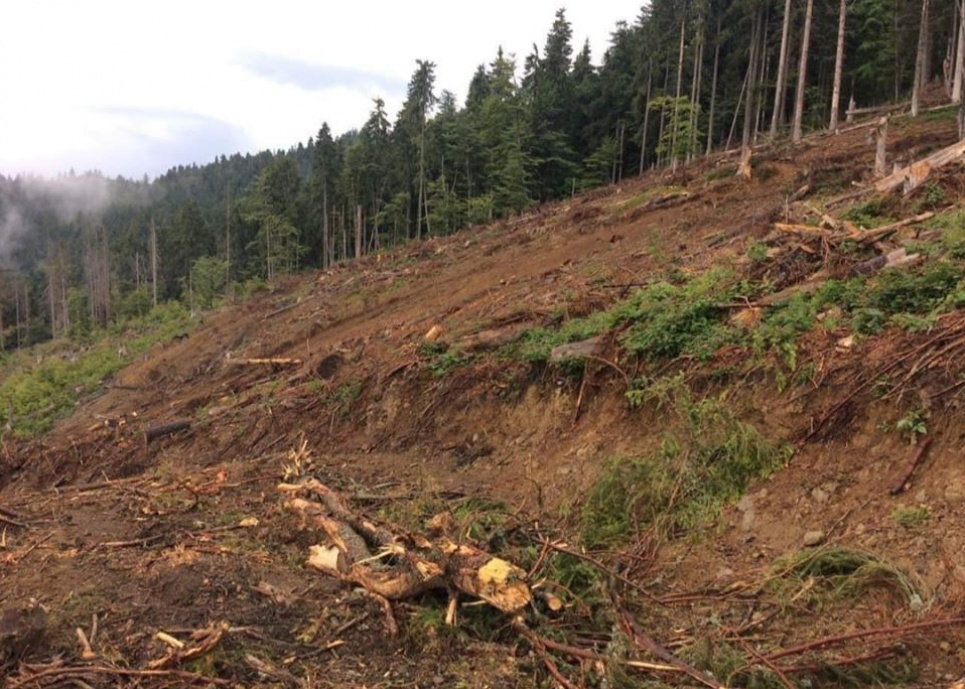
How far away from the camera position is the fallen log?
4922mm

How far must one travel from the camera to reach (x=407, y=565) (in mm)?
5297

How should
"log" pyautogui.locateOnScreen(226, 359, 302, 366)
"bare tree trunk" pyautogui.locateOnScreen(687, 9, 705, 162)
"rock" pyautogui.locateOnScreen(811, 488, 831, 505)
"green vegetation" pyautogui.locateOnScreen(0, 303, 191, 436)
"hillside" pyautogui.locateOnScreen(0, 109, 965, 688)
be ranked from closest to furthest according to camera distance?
1. "hillside" pyautogui.locateOnScreen(0, 109, 965, 688)
2. "rock" pyautogui.locateOnScreen(811, 488, 831, 505)
3. "log" pyautogui.locateOnScreen(226, 359, 302, 366)
4. "green vegetation" pyautogui.locateOnScreen(0, 303, 191, 436)
5. "bare tree trunk" pyautogui.locateOnScreen(687, 9, 705, 162)

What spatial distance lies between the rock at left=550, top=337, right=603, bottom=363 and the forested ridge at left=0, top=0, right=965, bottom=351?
1350cm

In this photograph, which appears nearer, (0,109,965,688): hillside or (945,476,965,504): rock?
(0,109,965,688): hillside

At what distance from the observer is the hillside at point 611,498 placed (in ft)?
14.5

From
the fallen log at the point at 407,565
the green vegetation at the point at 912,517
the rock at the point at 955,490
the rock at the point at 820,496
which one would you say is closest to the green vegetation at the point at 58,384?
the fallen log at the point at 407,565

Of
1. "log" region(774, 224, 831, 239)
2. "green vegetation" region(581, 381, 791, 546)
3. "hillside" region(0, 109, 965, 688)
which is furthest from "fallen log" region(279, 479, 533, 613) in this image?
"log" region(774, 224, 831, 239)

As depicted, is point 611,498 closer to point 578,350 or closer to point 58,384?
point 578,350

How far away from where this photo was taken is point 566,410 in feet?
28.2

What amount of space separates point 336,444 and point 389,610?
5.79 m

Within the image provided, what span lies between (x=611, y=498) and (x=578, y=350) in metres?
2.43

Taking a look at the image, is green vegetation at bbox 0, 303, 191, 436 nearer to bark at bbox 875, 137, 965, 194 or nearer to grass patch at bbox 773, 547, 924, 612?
grass patch at bbox 773, 547, 924, 612

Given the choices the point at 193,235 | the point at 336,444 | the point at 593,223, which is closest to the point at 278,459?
the point at 336,444

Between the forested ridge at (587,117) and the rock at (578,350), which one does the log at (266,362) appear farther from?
the forested ridge at (587,117)
